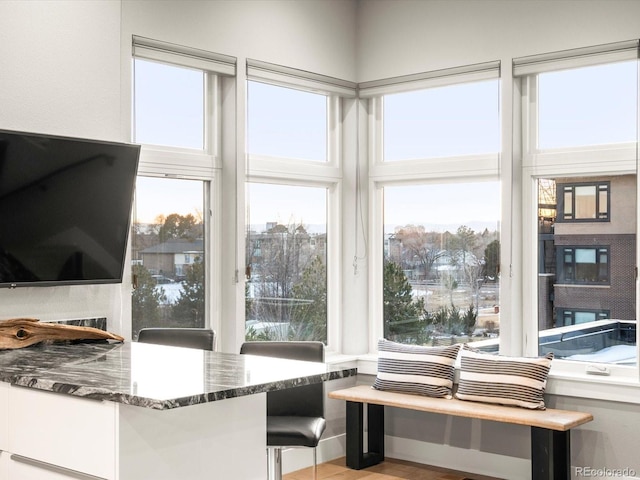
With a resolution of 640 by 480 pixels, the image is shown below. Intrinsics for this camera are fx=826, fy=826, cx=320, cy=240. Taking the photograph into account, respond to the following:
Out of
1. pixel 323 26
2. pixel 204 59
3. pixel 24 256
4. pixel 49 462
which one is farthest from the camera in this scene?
pixel 323 26

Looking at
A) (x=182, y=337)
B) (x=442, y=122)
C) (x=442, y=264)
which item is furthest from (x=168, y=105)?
(x=442, y=264)

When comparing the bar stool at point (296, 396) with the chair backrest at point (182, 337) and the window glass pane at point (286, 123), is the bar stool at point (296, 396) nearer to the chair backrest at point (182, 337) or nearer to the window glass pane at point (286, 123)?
→ the chair backrest at point (182, 337)

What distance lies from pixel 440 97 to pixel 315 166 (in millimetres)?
955

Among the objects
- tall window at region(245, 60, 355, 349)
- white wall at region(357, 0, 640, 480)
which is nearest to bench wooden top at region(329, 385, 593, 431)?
white wall at region(357, 0, 640, 480)

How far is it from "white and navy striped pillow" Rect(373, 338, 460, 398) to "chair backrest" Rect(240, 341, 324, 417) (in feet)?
4.11

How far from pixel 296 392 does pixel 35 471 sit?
64.4 inches

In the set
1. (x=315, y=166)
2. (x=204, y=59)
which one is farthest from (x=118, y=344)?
(x=315, y=166)

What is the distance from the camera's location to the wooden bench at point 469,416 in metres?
4.40

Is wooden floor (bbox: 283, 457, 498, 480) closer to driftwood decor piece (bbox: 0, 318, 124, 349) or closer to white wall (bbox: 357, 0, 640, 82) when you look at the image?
driftwood decor piece (bbox: 0, 318, 124, 349)

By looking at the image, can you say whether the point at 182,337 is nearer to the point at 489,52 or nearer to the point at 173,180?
the point at 173,180

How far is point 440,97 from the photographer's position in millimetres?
5520

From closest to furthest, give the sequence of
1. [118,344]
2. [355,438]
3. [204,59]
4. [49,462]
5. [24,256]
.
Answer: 1. [49,462]
2. [118,344]
3. [24,256]
4. [204,59]
5. [355,438]

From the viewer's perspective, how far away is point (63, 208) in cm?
376

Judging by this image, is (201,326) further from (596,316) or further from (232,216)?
(596,316)
